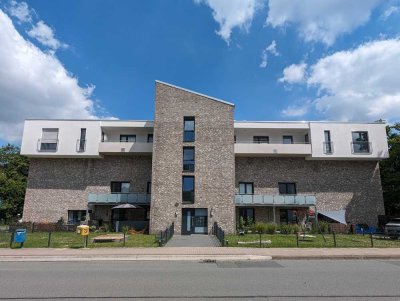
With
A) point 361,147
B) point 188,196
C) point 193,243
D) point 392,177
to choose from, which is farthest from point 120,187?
point 392,177

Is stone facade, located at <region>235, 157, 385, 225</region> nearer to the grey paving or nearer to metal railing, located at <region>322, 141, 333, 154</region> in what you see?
metal railing, located at <region>322, 141, 333, 154</region>

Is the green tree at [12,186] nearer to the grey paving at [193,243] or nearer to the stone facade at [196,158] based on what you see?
the stone facade at [196,158]

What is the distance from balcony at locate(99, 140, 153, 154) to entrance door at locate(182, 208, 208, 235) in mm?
7284

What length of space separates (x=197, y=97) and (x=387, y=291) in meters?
23.6

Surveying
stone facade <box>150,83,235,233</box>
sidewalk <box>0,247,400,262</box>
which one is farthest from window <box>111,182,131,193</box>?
sidewalk <box>0,247,400,262</box>

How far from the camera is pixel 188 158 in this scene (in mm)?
28172

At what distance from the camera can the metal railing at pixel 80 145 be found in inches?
1200

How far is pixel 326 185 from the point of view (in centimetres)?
3088

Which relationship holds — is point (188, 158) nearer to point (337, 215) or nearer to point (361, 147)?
point (337, 215)

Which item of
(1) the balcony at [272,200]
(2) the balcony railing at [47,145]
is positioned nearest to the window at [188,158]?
(1) the balcony at [272,200]

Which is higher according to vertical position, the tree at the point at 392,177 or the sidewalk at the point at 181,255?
the tree at the point at 392,177

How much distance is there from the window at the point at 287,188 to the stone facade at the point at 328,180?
0.41 meters

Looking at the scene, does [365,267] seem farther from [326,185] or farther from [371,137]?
[371,137]

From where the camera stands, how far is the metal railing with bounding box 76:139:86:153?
100.0 feet
